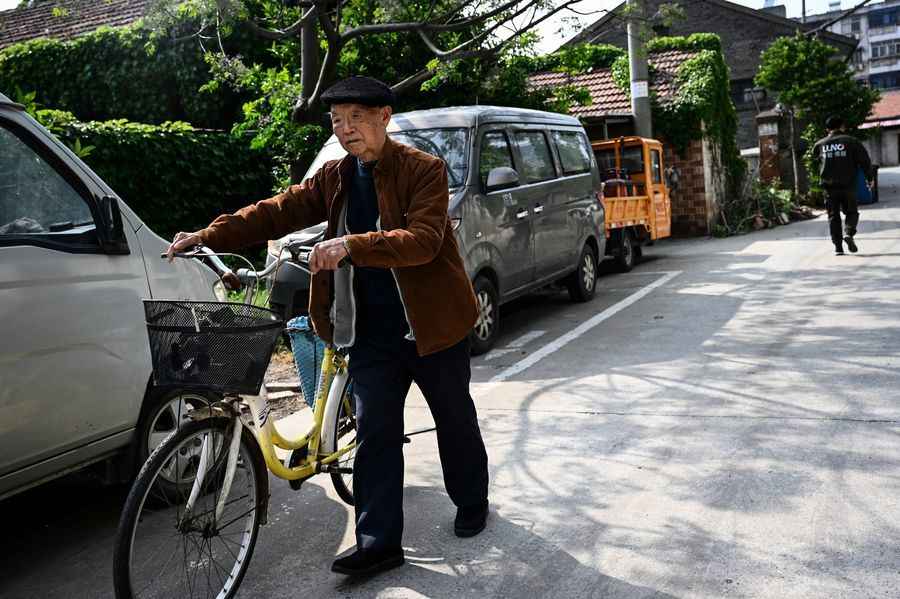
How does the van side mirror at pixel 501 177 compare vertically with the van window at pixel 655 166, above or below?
above

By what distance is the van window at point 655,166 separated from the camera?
15240 millimetres

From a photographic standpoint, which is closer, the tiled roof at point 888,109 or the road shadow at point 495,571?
the road shadow at point 495,571

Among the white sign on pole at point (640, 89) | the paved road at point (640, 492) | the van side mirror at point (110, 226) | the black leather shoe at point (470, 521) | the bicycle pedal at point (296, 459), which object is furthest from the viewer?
the white sign on pole at point (640, 89)

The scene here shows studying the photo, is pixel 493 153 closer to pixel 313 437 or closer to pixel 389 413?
pixel 313 437

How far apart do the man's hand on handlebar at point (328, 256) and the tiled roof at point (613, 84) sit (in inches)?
676

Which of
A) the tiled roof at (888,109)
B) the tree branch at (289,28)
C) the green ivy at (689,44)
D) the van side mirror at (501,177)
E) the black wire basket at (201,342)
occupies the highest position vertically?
the green ivy at (689,44)

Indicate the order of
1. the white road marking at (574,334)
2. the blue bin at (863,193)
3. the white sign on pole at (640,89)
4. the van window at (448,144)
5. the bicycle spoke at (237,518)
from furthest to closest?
the blue bin at (863,193)
the white sign on pole at (640,89)
the van window at (448,144)
the white road marking at (574,334)
the bicycle spoke at (237,518)

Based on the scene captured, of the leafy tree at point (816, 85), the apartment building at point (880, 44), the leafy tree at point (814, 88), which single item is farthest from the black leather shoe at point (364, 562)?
the apartment building at point (880, 44)

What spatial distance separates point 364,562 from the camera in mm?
3711

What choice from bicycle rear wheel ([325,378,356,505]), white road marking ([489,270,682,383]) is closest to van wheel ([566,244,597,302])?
white road marking ([489,270,682,383])

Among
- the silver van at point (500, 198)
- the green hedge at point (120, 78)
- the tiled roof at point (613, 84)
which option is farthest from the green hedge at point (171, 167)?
the tiled roof at point (613, 84)

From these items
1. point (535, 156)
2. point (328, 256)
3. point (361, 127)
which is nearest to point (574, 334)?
point (535, 156)

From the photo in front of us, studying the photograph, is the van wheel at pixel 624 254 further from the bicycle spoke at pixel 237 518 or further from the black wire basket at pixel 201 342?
the black wire basket at pixel 201 342

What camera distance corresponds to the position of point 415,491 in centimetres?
477
